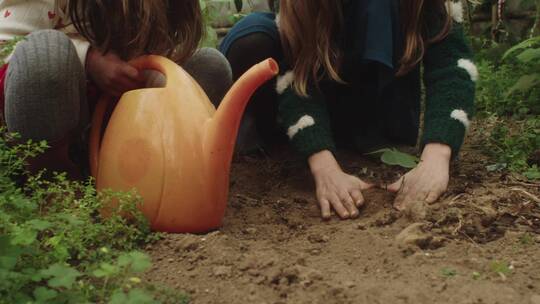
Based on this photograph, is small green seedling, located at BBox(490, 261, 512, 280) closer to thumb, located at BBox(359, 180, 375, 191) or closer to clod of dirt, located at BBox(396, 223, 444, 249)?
clod of dirt, located at BBox(396, 223, 444, 249)

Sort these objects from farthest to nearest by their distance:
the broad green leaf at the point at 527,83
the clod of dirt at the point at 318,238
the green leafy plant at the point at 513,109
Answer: the broad green leaf at the point at 527,83 → the green leafy plant at the point at 513,109 → the clod of dirt at the point at 318,238

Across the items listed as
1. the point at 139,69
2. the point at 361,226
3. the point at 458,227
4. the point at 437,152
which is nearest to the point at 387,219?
the point at 361,226

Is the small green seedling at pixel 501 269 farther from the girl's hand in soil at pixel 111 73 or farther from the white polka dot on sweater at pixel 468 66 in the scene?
the girl's hand in soil at pixel 111 73

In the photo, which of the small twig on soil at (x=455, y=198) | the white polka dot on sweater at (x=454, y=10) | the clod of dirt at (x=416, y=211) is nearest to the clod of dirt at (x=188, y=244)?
the clod of dirt at (x=416, y=211)

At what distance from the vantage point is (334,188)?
5.24 feet

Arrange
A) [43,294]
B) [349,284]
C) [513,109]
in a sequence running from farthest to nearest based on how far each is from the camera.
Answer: [513,109], [349,284], [43,294]

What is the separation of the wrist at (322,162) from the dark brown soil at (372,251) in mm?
87

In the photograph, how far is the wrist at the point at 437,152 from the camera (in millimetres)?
1616

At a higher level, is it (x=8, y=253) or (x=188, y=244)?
(x=8, y=253)

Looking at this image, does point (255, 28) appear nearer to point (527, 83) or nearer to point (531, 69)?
point (527, 83)

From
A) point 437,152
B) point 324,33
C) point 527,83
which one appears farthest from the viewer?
point 527,83

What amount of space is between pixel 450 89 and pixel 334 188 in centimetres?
41

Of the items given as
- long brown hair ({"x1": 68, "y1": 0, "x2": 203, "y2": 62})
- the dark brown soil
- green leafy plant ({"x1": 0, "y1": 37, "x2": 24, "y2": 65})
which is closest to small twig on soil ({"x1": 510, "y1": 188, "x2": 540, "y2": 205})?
the dark brown soil

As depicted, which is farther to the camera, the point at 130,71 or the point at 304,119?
the point at 304,119
